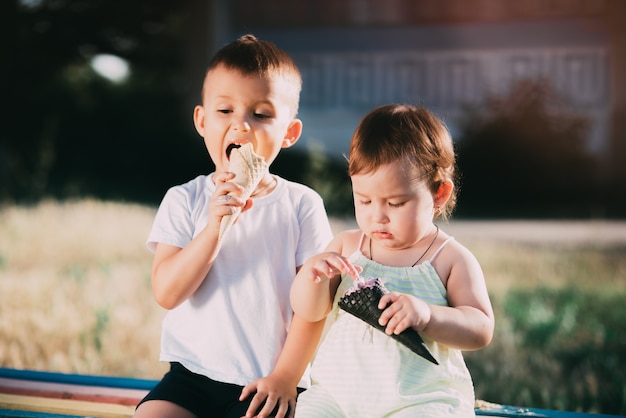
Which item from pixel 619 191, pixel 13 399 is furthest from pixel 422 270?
pixel 619 191

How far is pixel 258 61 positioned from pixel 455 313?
948 mm

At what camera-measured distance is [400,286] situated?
2.27 meters

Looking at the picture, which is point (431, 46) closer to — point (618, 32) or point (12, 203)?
point (618, 32)

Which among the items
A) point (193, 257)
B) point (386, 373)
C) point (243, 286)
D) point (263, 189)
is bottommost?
point (386, 373)

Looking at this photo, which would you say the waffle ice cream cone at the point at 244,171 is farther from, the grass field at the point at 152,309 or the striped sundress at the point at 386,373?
the grass field at the point at 152,309

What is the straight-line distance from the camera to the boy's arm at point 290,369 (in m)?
2.39

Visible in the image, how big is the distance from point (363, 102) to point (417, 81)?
3.71 ft

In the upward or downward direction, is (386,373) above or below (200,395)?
above

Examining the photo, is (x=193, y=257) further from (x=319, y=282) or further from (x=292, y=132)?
(x=292, y=132)

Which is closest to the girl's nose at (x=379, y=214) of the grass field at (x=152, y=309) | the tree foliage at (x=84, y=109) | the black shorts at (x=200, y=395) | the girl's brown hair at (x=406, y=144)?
the girl's brown hair at (x=406, y=144)

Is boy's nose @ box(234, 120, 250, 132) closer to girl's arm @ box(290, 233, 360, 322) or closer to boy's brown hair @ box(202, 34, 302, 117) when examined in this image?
boy's brown hair @ box(202, 34, 302, 117)

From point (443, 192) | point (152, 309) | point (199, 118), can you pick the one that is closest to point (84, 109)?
point (152, 309)

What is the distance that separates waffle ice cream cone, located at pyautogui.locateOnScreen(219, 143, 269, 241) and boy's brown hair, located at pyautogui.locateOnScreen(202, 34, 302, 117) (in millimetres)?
261

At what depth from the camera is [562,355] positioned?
15.1ft
